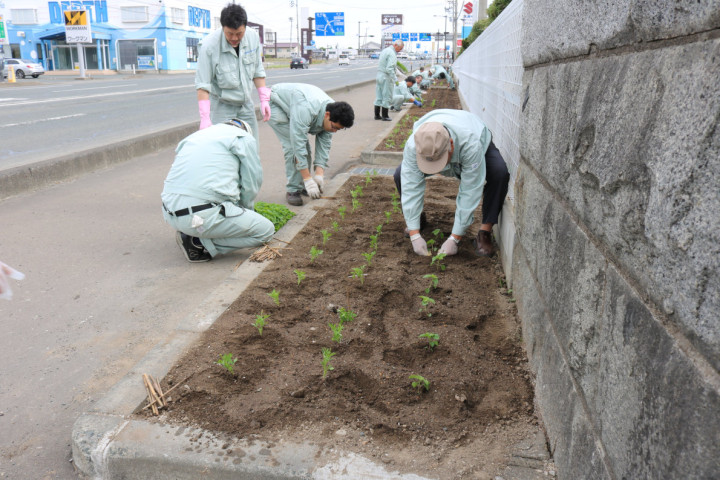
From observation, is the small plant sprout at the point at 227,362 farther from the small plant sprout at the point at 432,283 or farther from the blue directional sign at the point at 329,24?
the blue directional sign at the point at 329,24

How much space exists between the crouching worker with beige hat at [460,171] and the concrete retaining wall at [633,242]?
5.01 ft

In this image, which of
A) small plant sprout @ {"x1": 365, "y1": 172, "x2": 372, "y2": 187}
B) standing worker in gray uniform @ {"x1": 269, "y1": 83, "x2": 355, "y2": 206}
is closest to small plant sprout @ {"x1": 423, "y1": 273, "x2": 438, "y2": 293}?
standing worker in gray uniform @ {"x1": 269, "y1": 83, "x2": 355, "y2": 206}

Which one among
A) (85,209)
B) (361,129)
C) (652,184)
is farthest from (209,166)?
(361,129)

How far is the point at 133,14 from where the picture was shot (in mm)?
45625

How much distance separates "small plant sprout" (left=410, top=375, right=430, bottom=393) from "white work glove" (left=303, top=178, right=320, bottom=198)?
3.62 m

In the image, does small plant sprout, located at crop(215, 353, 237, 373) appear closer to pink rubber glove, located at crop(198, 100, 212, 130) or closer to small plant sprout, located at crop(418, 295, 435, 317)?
small plant sprout, located at crop(418, 295, 435, 317)

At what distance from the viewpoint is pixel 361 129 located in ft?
40.0

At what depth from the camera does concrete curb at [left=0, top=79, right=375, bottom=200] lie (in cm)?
603

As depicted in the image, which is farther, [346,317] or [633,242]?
[346,317]

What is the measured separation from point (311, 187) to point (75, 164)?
3.23 metres

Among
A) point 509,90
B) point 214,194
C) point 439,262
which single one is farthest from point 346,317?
point 509,90

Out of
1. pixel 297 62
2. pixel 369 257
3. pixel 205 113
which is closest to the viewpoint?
pixel 369 257

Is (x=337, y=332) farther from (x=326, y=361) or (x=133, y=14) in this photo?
(x=133, y=14)

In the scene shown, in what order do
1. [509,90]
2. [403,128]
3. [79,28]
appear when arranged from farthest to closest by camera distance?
1. [79,28]
2. [403,128]
3. [509,90]
